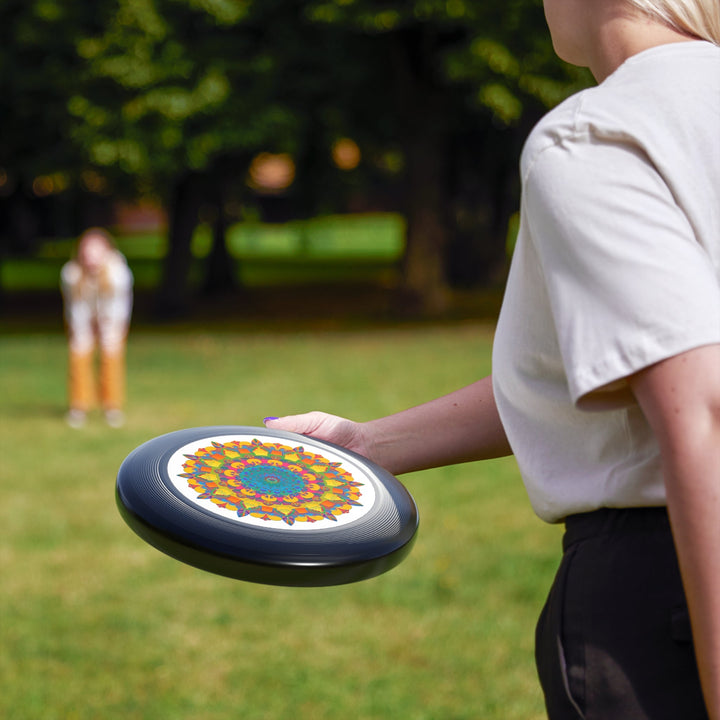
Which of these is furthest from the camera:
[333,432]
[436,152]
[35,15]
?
[436,152]

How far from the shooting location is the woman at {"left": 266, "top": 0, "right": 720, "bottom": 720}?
3.64ft

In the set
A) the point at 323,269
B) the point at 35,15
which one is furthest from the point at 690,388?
the point at 323,269

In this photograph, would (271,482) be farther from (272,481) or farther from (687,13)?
(687,13)

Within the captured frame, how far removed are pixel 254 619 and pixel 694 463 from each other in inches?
173

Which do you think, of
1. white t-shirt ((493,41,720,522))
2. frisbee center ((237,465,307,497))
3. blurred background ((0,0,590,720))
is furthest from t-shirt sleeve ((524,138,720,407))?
blurred background ((0,0,590,720))

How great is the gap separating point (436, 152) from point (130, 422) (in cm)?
1163

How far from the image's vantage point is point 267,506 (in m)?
1.56

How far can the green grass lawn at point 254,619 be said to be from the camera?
171 inches

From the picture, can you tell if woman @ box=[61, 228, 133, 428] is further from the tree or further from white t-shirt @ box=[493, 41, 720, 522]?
white t-shirt @ box=[493, 41, 720, 522]

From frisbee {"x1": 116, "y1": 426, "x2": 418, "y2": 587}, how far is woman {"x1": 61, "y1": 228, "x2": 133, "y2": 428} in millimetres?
8590

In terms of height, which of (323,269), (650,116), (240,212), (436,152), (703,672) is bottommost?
(323,269)

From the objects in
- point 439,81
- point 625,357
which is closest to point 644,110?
point 625,357

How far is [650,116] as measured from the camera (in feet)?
3.86

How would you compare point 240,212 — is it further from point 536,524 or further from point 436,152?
point 536,524
